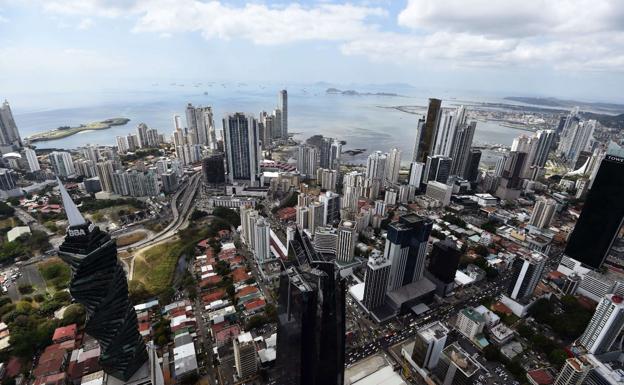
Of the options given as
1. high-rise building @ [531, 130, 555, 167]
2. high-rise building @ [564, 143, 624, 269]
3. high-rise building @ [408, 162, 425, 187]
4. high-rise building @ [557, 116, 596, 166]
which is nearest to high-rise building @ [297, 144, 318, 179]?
high-rise building @ [408, 162, 425, 187]

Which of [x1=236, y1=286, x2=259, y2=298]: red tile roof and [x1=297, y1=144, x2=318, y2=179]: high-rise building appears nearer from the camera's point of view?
[x1=236, y1=286, x2=259, y2=298]: red tile roof

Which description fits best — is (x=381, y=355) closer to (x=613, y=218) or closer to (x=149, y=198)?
(x=613, y=218)

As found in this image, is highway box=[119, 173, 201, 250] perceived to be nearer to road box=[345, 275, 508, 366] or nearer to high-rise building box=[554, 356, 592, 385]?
road box=[345, 275, 508, 366]

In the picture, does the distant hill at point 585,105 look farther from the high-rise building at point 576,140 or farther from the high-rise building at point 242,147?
the high-rise building at point 242,147

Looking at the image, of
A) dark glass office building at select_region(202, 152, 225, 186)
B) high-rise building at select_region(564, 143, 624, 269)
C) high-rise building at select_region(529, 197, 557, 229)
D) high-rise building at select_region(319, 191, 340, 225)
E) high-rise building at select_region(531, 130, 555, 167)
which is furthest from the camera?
high-rise building at select_region(531, 130, 555, 167)

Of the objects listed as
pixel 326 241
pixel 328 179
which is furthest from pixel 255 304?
pixel 328 179

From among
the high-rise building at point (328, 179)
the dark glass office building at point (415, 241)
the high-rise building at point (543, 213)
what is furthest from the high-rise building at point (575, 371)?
the high-rise building at point (328, 179)

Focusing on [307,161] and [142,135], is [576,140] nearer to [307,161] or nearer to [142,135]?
[307,161]
